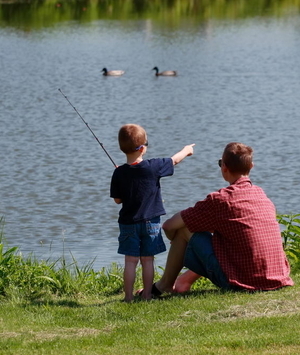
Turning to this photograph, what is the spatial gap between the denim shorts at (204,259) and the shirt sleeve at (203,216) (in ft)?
0.24

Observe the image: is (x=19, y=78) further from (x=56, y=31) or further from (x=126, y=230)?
(x=126, y=230)

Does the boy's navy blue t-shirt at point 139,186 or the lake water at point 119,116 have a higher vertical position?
the boy's navy blue t-shirt at point 139,186

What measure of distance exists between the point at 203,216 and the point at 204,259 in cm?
24

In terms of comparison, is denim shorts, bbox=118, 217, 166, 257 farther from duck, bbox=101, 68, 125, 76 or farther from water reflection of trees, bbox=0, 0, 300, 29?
water reflection of trees, bbox=0, 0, 300, 29

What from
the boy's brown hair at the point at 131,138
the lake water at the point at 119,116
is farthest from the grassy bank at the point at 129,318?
the lake water at the point at 119,116

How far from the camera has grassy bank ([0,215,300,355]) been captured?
14.6ft

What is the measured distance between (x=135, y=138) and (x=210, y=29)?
2841 cm

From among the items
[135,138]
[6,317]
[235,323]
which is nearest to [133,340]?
[235,323]

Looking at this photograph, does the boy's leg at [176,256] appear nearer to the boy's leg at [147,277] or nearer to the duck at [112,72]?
the boy's leg at [147,277]

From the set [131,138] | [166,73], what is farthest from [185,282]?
[166,73]

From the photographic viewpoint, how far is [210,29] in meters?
33.4

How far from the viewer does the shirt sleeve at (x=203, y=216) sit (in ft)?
17.6

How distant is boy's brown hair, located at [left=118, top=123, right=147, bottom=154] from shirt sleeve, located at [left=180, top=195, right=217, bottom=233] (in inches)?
18.6

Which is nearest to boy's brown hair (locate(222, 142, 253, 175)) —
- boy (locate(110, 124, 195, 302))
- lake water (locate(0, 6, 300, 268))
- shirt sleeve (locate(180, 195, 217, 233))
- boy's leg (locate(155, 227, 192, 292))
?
shirt sleeve (locate(180, 195, 217, 233))
